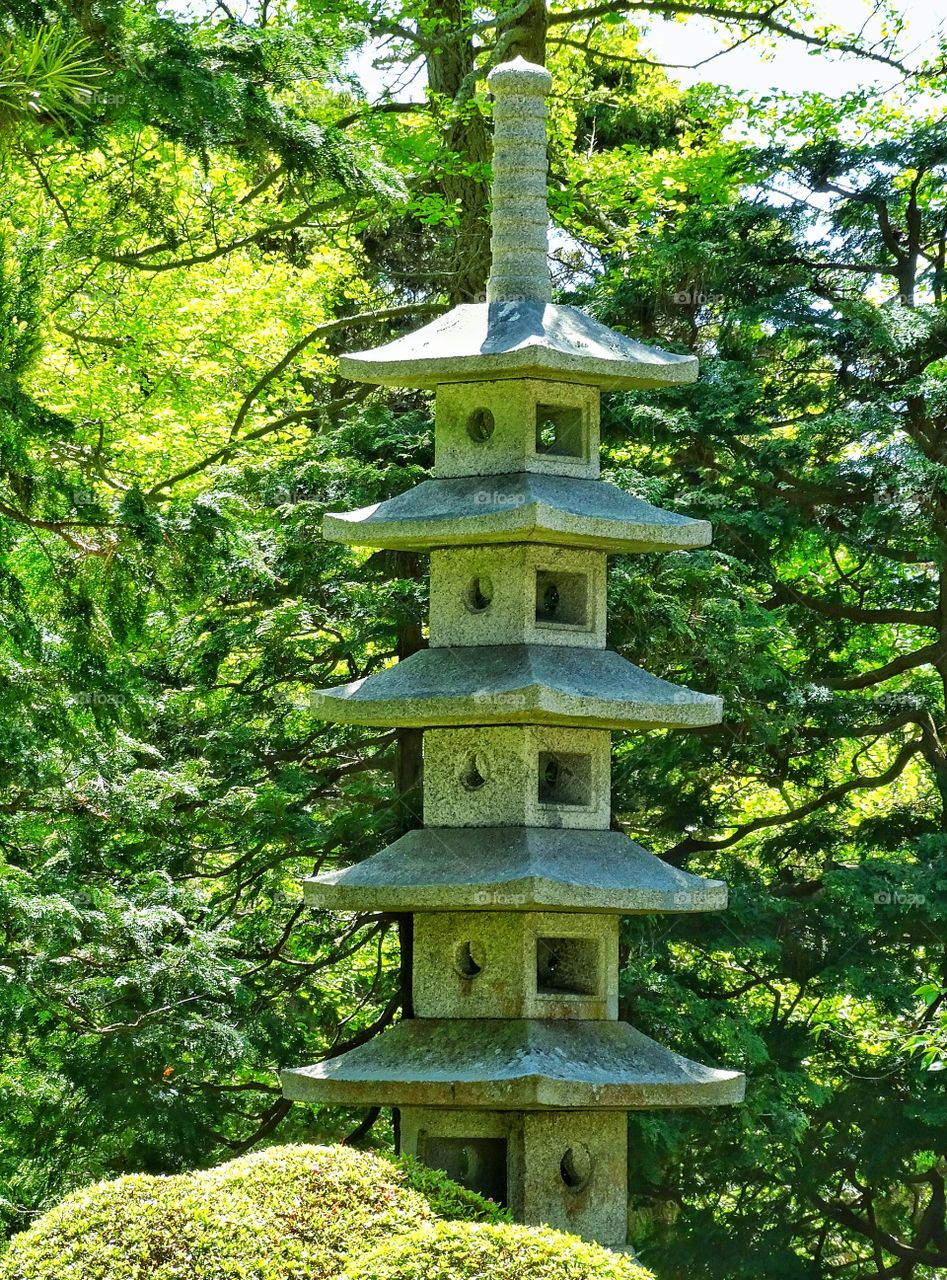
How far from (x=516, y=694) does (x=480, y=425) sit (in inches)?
81.9

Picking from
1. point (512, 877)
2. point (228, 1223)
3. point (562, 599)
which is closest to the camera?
point (228, 1223)

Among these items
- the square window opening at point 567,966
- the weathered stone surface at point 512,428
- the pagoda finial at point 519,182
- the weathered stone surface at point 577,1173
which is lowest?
the weathered stone surface at point 577,1173

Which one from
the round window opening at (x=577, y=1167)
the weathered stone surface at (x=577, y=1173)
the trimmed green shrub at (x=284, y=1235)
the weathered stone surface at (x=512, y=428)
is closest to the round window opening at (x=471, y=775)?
the weathered stone surface at (x=512, y=428)

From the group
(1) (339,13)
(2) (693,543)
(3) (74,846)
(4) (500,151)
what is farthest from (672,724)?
(1) (339,13)

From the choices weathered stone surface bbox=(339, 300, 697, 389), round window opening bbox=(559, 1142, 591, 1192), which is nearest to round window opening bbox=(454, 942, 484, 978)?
round window opening bbox=(559, 1142, 591, 1192)

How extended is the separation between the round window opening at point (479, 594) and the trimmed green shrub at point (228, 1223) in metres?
3.59

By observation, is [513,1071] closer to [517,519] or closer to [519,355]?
[517,519]

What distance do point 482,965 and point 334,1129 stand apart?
18.9 ft

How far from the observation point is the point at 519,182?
11.2 meters

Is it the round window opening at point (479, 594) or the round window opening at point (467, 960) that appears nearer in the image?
the round window opening at point (467, 960)

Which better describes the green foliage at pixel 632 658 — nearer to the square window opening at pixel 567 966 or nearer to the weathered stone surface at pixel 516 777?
the weathered stone surface at pixel 516 777

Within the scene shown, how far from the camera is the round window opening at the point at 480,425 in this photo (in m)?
11.2

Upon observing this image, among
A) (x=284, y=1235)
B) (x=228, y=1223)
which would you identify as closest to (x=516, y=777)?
(x=284, y=1235)

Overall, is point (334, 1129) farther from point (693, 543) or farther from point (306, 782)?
point (693, 543)
